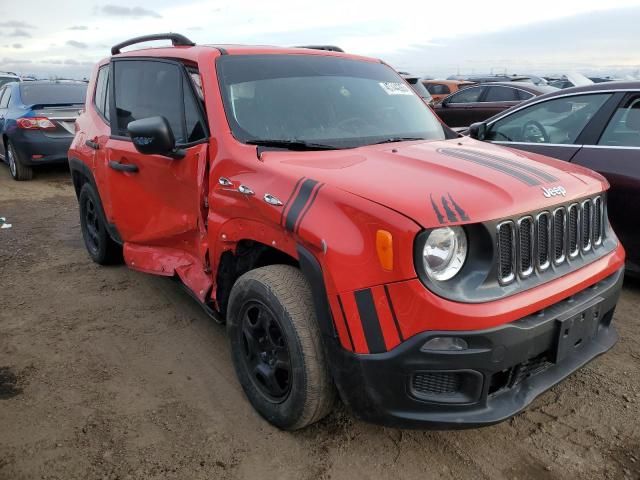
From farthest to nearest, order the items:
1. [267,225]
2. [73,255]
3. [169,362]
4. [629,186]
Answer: [73,255]
[629,186]
[169,362]
[267,225]

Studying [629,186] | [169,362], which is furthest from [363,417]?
[629,186]

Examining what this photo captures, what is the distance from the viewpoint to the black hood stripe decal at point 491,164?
2354 mm

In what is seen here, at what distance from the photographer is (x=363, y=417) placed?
2.20 meters

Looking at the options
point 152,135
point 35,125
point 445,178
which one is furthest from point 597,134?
point 35,125

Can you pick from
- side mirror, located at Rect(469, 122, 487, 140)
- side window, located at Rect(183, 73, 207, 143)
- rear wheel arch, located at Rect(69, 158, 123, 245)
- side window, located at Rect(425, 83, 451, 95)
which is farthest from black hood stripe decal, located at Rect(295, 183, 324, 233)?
side window, located at Rect(425, 83, 451, 95)

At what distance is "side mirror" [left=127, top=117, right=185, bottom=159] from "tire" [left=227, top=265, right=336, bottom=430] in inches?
34.4

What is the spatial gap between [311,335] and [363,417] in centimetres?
39

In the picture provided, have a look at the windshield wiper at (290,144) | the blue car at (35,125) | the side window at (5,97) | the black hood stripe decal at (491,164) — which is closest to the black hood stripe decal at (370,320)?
the black hood stripe decal at (491,164)

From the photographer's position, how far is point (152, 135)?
2.84 m

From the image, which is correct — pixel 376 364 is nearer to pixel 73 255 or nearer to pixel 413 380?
pixel 413 380

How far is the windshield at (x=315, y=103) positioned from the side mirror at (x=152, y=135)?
0.35 m

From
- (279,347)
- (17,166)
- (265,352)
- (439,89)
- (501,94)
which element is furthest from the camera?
(439,89)

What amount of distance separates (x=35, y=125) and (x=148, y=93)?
5.64 meters

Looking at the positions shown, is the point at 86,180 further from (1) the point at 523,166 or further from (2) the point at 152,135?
(1) the point at 523,166
